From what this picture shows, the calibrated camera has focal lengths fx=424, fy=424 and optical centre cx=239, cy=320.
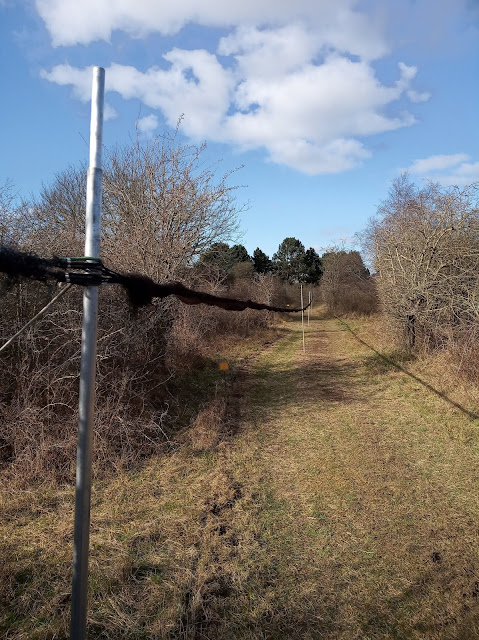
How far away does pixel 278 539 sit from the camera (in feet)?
13.0

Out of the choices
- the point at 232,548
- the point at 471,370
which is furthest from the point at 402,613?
the point at 471,370

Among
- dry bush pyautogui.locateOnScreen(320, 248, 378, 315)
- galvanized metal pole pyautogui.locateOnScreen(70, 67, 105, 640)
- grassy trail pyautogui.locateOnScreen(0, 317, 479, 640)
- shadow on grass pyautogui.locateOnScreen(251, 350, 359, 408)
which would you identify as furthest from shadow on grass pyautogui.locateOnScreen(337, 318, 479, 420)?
dry bush pyautogui.locateOnScreen(320, 248, 378, 315)

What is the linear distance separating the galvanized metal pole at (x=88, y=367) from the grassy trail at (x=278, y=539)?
42.6 inches

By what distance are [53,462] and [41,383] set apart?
1011mm

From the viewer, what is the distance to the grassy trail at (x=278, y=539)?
2.91m

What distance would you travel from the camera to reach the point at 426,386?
8.98m

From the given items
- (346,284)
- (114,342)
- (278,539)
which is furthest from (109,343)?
(346,284)

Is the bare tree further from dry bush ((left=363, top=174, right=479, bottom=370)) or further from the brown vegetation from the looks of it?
the brown vegetation

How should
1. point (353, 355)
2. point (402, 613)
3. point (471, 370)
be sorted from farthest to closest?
point (353, 355) → point (471, 370) → point (402, 613)

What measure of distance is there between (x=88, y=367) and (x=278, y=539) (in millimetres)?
2881

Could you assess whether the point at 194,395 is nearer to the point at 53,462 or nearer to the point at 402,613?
the point at 53,462

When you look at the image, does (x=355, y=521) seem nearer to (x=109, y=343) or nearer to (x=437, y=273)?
(x=109, y=343)

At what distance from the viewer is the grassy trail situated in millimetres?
2908

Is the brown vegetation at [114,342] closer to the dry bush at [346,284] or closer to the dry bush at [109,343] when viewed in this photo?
the dry bush at [109,343]
